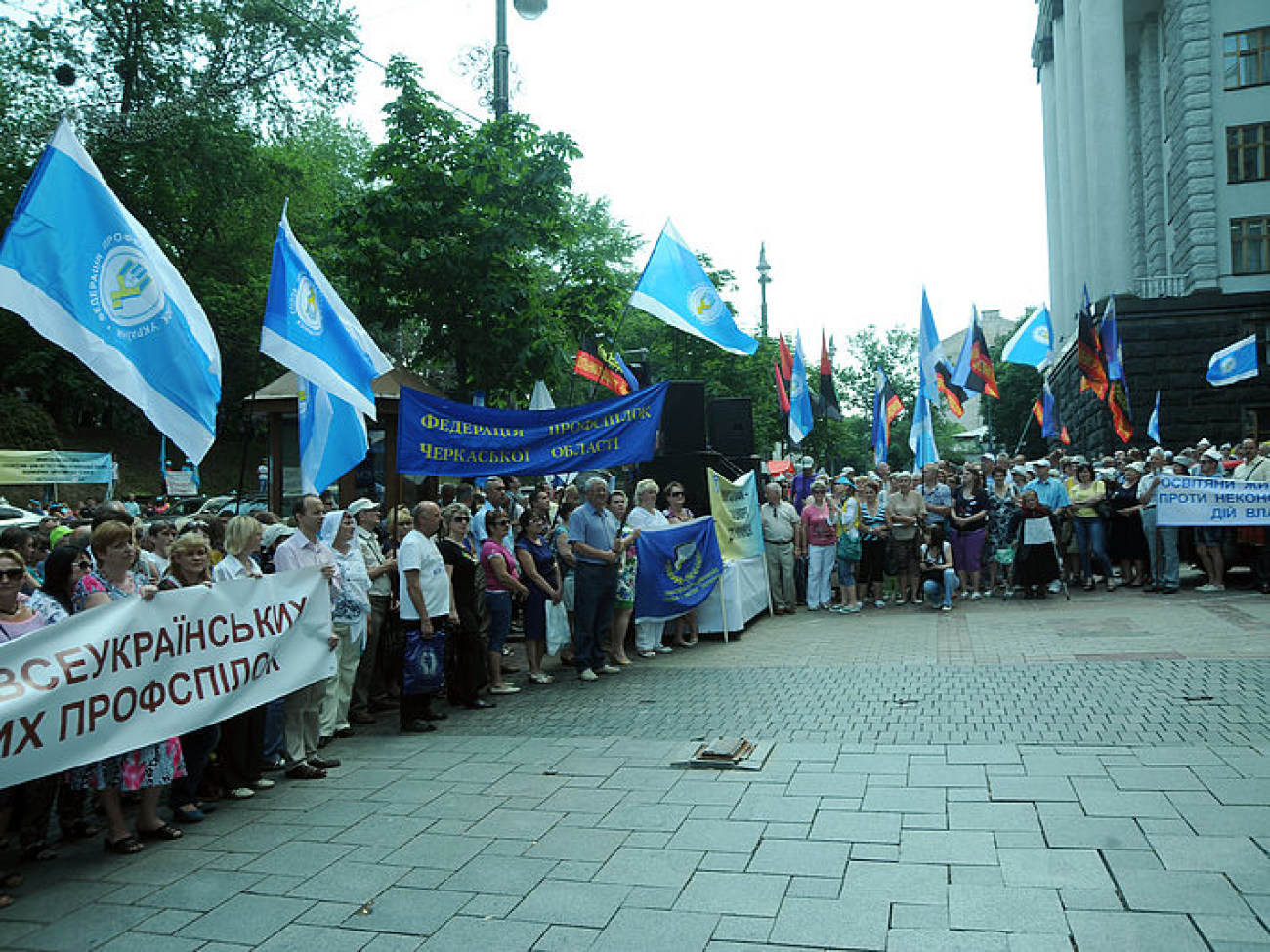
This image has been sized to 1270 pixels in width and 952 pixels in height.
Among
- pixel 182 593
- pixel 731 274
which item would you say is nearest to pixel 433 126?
pixel 182 593

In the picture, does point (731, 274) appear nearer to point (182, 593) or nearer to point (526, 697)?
point (526, 697)

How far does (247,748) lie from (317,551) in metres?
1.44

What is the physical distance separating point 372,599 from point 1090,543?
33.9 ft

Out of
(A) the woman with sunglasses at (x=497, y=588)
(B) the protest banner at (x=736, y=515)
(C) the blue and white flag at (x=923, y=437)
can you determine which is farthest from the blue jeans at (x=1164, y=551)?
(A) the woman with sunglasses at (x=497, y=588)

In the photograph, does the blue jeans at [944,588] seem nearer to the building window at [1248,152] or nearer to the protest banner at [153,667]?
the protest banner at [153,667]

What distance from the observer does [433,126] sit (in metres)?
13.9

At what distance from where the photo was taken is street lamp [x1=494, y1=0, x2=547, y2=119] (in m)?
13.4

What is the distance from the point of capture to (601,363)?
1409 cm

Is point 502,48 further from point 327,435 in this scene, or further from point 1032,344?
point 1032,344

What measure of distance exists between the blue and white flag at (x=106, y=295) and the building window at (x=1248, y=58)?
33434 mm

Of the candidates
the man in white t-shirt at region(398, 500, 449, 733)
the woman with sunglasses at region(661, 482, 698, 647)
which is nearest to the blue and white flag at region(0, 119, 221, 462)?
the man in white t-shirt at region(398, 500, 449, 733)

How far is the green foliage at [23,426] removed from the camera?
3544 centimetres

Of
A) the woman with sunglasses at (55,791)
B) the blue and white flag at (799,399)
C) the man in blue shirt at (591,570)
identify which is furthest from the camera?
the blue and white flag at (799,399)

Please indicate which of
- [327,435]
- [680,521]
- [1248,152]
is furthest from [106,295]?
[1248,152]
